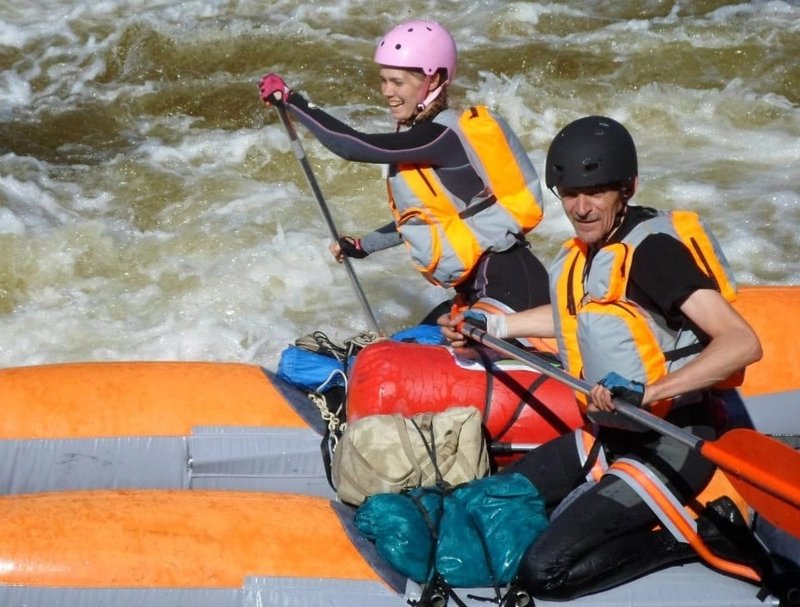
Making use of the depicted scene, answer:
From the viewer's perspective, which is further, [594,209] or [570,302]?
[570,302]

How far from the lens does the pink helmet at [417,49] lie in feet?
13.1

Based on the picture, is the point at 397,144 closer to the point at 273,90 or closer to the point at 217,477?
the point at 273,90

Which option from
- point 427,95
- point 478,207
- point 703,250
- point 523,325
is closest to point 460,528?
point 523,325

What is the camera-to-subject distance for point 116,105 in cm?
806

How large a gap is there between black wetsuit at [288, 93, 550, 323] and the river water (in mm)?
1894

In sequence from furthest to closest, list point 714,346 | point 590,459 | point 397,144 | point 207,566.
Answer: point 397,144 → point 590,459 → point 207,566 → point 714,346

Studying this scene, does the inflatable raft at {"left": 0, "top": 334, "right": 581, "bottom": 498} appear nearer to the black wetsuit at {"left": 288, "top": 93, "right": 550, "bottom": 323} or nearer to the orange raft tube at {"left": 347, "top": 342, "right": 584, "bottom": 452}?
the orange raft tube at {"left": 347, "top": 342, "right": 584, "bottom": 452}

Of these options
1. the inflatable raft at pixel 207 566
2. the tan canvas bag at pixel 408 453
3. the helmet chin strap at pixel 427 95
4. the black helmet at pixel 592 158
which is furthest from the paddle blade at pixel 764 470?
the helmet chin strap at pixel 427 95

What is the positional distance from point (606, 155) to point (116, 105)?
5611mm

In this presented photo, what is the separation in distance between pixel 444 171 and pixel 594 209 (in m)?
1.06

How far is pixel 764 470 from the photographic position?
288 centimetres

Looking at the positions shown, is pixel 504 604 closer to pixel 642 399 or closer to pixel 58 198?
pixel 642 399

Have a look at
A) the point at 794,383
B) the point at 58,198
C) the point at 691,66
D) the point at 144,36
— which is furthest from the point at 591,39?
the point at 794,383

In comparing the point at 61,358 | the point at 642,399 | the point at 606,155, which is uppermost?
the point at 606,155
